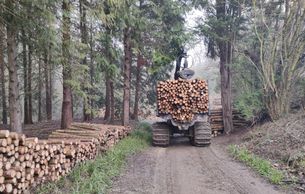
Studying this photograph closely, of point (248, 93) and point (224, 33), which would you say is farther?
point (224, 33)

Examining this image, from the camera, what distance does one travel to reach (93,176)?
8.39 meters

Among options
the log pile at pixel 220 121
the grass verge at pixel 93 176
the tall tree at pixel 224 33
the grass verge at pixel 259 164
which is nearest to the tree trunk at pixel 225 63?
the tall tree at pixel 224 33

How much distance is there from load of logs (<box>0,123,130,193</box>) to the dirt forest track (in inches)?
48.6

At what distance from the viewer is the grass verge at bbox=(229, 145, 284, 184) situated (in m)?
9.16

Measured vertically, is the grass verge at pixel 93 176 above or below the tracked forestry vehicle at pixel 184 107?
below

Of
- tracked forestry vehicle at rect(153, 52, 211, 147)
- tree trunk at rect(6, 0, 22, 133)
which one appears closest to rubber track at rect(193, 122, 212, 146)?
tracked forestry vehicle at rect(153, 52, 211, 147)

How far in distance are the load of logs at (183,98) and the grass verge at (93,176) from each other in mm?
3106

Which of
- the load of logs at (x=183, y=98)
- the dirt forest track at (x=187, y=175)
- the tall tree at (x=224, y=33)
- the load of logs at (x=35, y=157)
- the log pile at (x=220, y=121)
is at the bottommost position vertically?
the dirt forest track at (x=187, y=175)

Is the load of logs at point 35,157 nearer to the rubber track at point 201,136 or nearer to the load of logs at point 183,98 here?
the load of logs at point 183,98

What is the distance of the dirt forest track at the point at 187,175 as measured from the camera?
8.23 meters

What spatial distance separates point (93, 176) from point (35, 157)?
A: 1632 millimetres

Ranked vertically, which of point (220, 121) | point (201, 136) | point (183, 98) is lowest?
point (201, 136)

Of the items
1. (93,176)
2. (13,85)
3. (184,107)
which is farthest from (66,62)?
(184,107)

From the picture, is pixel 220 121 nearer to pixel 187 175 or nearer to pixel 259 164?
pixel 259 164
